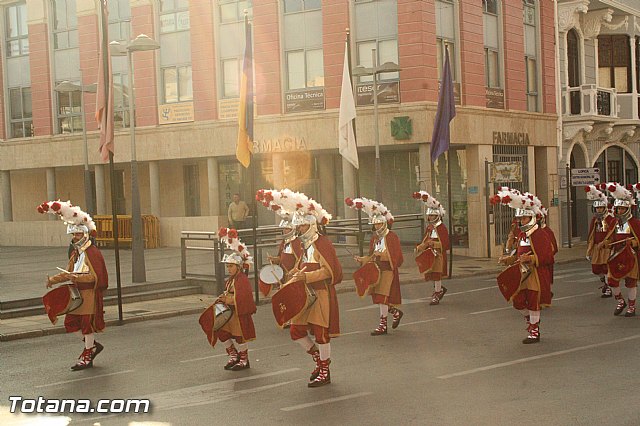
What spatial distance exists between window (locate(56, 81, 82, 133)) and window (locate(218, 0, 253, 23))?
725 centimetres

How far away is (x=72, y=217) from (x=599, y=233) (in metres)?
9.94

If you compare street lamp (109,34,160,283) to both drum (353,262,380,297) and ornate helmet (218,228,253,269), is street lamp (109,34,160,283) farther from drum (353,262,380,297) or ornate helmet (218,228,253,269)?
ornate helmet (218,228,253,269)

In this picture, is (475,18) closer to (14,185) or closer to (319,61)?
(319,61)

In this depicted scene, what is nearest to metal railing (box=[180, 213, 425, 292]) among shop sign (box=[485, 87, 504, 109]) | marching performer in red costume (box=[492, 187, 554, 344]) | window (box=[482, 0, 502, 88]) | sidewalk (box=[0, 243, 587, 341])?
sidewalk (box=[0, 243, 587, 341])

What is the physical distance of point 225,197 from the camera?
35219 millimetres

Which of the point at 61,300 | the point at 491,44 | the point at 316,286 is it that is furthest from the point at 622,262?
the point at 491,44

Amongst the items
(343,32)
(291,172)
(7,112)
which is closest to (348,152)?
(343,32)

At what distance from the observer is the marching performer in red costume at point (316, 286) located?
10547 millimetres

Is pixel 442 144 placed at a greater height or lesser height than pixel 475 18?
lesser

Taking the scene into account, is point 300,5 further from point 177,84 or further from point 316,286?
point 316,286

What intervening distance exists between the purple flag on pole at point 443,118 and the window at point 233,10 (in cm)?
958

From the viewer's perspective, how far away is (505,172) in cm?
3094

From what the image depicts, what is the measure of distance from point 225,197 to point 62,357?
21.9 metres

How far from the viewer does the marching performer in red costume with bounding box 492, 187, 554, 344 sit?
12781 mm
